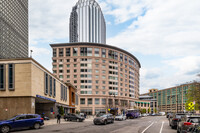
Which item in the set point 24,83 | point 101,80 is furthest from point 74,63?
point 24,83

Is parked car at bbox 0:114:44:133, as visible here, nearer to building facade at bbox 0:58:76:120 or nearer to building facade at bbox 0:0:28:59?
building facade at bbox 0:58:76:120

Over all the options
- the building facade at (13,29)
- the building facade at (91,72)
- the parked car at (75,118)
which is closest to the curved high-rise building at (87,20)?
the building facade at (13,29)

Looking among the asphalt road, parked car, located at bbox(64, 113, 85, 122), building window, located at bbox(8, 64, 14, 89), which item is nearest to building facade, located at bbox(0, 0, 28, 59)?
parked car, located at bbox(64, 113, 85, 122)

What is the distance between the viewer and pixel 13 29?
15300cm

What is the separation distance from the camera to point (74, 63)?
368 ft

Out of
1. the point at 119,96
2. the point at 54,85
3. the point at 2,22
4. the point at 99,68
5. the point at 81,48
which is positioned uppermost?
the point at 2,22

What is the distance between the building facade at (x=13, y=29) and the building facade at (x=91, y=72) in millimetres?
44288

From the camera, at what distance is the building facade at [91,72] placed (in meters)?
111

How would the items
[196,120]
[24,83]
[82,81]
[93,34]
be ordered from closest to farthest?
1. [196,120]
2. [24,83]
3. [82,81]
4. [93,34]

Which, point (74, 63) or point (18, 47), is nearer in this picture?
point (74, 63)

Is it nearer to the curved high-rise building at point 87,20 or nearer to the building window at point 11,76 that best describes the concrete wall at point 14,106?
the building window at point 11,76

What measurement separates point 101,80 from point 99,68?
634 cm

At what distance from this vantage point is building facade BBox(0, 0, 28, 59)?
456 feet

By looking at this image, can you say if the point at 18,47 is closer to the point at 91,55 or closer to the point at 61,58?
the point at 61,58
